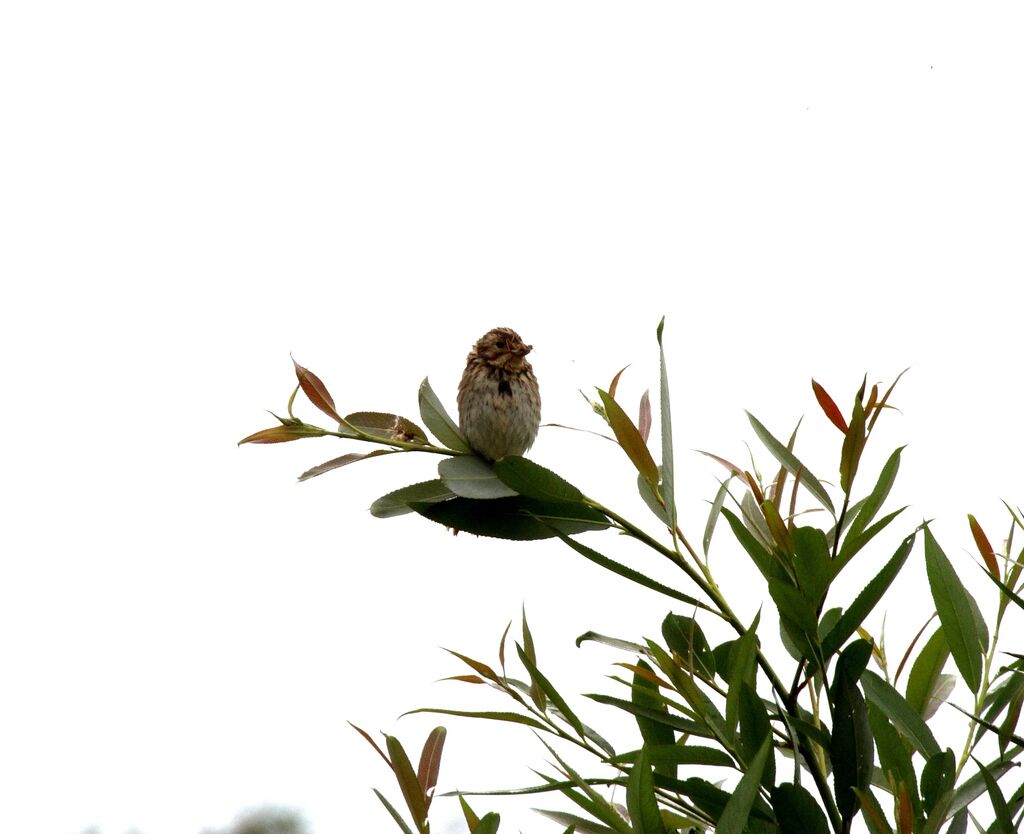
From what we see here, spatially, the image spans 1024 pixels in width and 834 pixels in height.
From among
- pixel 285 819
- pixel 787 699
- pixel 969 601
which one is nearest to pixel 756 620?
pixel 787 699

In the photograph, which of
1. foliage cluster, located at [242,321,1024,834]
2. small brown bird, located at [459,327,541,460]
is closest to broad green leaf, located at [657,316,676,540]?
foliage cluster, located at [242,321,1024,834]

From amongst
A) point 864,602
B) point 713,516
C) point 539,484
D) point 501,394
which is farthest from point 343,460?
point 501,394

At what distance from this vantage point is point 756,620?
1.46m

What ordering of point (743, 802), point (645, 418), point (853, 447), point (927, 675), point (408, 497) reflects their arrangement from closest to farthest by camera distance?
point (743, 802)
point (853, 447)
point (927, 675)
point (408, 497)
point (645, 418)

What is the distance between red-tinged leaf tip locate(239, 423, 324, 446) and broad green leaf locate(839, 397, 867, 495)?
2.70 feet

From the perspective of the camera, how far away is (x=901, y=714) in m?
1.61

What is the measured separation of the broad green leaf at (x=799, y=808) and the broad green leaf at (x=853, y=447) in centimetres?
38

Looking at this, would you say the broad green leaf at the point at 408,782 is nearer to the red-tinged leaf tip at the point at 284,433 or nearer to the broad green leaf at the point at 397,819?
the broad green leaf at the point at 397,819

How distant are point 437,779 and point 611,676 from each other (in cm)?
30

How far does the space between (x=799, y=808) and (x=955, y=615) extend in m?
0.44

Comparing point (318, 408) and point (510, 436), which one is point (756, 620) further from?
point (510, 436)

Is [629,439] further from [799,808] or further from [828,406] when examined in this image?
[799,808]

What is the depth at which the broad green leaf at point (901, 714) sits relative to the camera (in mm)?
1603

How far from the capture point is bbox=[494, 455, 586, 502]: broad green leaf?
5.79 feet
